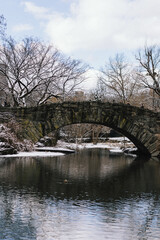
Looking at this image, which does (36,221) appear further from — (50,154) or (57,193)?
(50,154)

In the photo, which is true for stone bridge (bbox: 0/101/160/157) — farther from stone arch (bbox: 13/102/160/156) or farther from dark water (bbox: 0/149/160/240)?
dark water (bbox: 0/149/160/240)

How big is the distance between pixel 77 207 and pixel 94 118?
11443mm

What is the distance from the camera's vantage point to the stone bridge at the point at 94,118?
16828 mm

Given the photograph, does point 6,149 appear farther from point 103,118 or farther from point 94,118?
point 103,118

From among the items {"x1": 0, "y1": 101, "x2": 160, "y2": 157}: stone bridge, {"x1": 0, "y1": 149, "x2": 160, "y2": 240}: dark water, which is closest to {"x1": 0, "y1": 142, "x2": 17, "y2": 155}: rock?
{"x1": 0, "y1": 101, "x2": 160, "y2": 157}: stone bridge

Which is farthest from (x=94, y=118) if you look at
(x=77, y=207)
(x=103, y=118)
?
(x=77, y=207)

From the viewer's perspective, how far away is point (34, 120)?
16844 mm

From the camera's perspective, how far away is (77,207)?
6.43m

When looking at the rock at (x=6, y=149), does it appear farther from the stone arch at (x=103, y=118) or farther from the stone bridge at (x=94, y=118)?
the stone arch at (x=103, y=118)

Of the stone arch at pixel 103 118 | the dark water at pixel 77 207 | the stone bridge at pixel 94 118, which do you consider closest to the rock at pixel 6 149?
the stone bridge at pixel 94 118

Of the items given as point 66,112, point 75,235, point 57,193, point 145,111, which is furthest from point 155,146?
point 75,235

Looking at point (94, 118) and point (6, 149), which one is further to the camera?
point (94, 118)

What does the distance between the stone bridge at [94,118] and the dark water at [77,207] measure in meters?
6.49

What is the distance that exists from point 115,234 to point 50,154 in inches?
537
